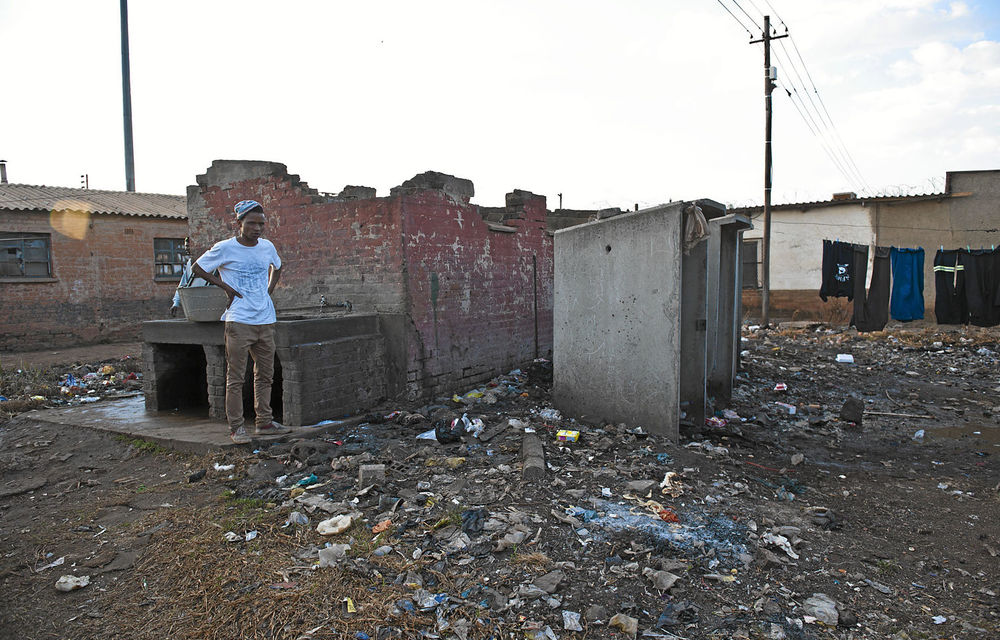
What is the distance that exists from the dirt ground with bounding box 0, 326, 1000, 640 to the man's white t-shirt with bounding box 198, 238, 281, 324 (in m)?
1.11

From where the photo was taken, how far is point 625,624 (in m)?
2.47

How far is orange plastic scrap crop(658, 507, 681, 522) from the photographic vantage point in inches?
136

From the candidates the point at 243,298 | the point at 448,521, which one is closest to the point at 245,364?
the point at 243,298

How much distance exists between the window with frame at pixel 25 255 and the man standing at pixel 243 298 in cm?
1234

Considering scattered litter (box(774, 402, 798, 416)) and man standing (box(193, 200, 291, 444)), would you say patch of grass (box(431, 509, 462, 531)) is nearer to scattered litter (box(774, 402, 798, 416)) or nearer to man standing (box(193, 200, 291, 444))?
man standing (box(193, 200, 291, 444))

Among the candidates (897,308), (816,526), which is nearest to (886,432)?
(816,526)

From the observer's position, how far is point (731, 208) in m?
15.8

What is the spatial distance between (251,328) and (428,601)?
3.04 metres

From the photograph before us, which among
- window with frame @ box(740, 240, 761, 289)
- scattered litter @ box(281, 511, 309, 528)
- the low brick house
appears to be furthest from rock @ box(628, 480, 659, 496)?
the low brick house

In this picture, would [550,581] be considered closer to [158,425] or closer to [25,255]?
[158,425]

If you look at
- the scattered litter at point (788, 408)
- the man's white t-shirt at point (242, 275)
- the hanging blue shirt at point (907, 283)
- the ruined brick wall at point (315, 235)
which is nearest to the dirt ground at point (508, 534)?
the scattered litter at point (788, 408)

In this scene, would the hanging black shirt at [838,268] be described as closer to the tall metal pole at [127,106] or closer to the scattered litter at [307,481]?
the scattered litter at [307,481]

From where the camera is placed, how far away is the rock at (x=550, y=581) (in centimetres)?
274

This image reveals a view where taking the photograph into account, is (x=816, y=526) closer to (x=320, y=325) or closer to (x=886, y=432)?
(x=886, y=432)
